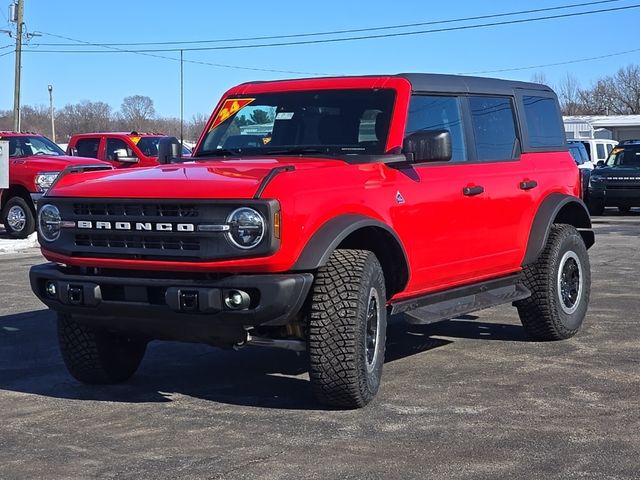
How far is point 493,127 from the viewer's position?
7.85 meters

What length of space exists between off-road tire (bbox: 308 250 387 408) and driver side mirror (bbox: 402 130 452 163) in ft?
3.00

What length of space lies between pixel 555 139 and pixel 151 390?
4050 mm

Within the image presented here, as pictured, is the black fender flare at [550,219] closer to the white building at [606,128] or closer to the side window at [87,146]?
the side window at [87,146]

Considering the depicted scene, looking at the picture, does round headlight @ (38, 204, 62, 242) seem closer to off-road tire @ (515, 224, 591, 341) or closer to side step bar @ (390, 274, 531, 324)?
side step bar @ (390, 274, 531, 324)

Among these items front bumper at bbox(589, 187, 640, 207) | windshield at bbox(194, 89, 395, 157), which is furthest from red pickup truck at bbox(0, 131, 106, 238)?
front bumper at bbox(589, 187, 640, 207)

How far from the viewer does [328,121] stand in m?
7.01

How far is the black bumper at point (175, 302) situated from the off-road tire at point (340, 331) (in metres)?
0.15

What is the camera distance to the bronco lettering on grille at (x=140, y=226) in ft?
18.3

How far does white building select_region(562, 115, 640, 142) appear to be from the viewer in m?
47.5

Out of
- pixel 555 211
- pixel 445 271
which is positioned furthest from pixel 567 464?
pixel 555 211

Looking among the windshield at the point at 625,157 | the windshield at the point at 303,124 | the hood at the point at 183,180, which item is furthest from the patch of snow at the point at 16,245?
the windshield at the point at 625,157

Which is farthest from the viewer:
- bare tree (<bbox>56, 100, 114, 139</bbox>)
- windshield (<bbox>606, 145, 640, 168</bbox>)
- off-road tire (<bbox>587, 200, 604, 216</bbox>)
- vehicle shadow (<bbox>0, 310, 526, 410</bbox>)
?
bare tree (<bbox>56, 100, 114, 139</bbox>)

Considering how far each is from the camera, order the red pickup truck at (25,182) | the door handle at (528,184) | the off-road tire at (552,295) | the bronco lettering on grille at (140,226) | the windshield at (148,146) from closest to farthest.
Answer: the bronco lettering on grille at (140,226) < the door handle at (528,184) < the off-road tire at (552,295) < the red pickup truck at (25,182) < the windshield at (148,146)

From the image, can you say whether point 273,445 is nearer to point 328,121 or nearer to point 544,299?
point 328,121
